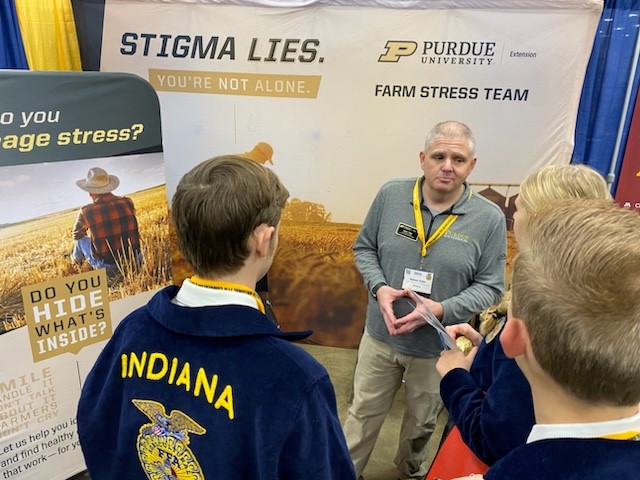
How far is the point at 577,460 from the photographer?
0.65 meters

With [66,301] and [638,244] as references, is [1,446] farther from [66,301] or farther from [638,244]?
[638,244]

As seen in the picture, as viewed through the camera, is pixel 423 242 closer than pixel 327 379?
No

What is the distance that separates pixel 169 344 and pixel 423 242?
123 centimetres

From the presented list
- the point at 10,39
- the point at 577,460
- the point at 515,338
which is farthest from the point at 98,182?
the point at 577,460

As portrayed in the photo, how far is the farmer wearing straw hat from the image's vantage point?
1.92 meters

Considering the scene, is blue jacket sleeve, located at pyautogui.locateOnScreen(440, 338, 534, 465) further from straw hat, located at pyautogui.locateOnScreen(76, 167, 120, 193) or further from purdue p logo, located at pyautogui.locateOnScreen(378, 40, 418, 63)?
purdue p logo, located at pyautogui.locateOnScreen(378, 40, 418, 63)

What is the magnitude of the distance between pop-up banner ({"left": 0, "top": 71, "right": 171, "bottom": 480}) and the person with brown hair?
111 cm

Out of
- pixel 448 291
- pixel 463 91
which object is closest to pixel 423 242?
pixel 448 291

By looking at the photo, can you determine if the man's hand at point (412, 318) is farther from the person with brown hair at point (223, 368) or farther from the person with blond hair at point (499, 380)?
the person with brown hair at point (223, 368)

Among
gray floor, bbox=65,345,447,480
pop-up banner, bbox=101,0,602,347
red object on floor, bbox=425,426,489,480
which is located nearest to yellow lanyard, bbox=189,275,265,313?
red object on floor, bbox=425,426,489,480

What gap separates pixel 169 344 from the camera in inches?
34.7

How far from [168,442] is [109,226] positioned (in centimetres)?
135

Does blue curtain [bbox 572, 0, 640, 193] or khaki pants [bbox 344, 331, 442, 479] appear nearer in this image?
khaki pants [bbox 344, 331, 442, 479]

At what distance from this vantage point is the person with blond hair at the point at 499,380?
99cm
